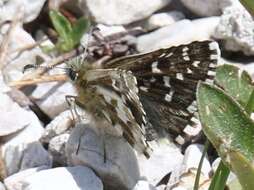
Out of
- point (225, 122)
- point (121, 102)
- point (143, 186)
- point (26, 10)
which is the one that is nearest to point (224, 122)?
point (225, 122)

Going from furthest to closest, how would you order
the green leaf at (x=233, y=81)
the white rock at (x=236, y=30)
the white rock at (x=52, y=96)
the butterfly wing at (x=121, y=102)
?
1. the white rock at (x=236, y=30)
2. the white rock at (x=52, y=96)
3. the green leaf at (x=233, y=81)
4. the butterfly wing at (x=121, y=102)

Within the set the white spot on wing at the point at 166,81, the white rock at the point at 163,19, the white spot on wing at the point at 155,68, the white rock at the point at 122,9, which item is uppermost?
the white spot on wing at the point at 155,68

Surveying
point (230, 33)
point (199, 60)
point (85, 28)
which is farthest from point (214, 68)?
point (85, 28)

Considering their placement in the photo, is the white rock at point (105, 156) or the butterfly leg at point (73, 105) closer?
the white rock at point (105, 156)

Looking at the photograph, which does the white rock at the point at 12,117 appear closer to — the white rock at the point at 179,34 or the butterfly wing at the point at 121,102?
the butterfly wing at the point at 121,102

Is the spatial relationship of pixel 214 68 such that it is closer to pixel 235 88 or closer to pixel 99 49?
pixel 235 88

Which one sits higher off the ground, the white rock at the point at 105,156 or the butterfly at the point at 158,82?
Result: the butterfly at the point at 158,82

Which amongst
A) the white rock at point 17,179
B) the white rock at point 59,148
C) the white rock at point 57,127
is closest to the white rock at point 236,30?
the white rock at point 57,127
